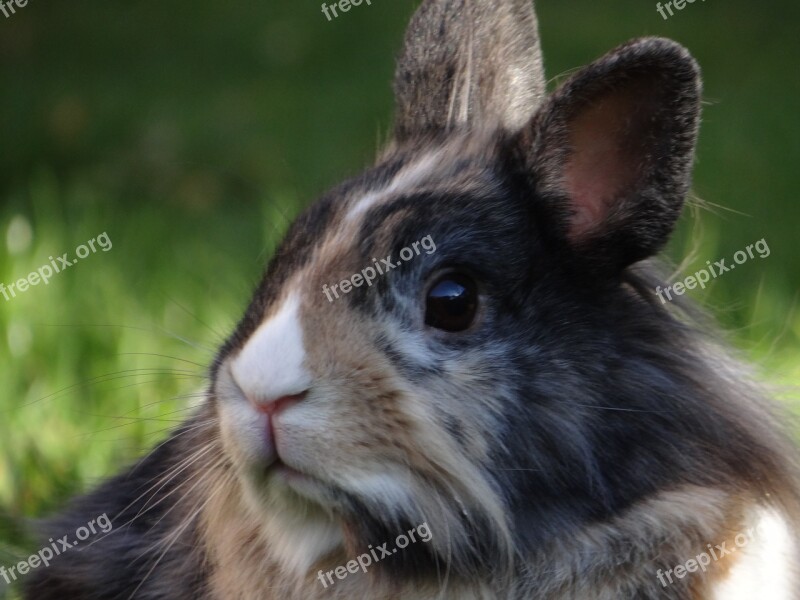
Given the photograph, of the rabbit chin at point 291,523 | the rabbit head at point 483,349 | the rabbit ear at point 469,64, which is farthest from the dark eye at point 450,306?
the rabbit ear at point 469,64

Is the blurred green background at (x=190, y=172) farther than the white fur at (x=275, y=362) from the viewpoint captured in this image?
Yes

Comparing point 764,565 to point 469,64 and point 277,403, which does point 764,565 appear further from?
point 469,64

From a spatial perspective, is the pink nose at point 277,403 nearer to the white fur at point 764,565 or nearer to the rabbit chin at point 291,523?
the rabbit chin at point 291,523

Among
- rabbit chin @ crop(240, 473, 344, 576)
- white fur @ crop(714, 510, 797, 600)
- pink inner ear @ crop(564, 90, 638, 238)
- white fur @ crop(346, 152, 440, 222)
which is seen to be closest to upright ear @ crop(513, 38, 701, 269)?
pink inner ear @ crop(564, 90, 638, 238)

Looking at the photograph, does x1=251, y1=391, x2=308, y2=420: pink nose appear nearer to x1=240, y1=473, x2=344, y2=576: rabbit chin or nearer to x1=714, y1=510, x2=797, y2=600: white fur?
x1=240, y1=473, x2=344, y2=576: rabbit chin

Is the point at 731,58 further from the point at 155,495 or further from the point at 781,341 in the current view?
the point at 155,495

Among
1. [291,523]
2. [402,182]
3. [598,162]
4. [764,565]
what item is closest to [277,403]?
[291,523]
